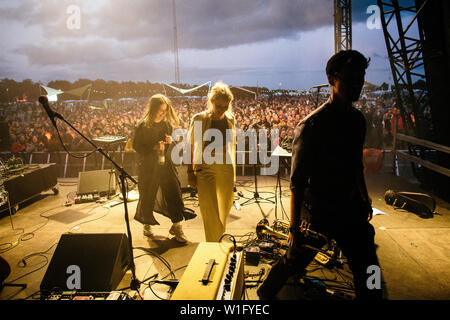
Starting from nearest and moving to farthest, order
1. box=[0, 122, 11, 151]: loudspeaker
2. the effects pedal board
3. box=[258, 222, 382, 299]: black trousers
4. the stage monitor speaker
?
box=[258, 222, 382, 299]: black trousers, the effects pedal board, the stage monitor speaker, box=[0, 122, 11, 151]: loudspeaker

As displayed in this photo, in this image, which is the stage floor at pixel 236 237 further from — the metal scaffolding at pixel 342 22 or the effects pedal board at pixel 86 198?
the metal scaffolding at pixel 342 22

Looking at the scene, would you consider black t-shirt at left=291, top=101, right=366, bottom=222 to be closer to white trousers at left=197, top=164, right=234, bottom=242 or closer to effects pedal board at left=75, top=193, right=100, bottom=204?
white trousers at left=197, top=164, right=234, bottom=242

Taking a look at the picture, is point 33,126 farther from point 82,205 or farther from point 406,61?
point 406,61

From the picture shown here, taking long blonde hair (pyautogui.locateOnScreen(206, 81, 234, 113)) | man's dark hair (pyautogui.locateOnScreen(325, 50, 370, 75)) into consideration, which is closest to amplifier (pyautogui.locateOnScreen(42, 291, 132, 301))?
long blonde hair (pyautogui.locateOnScreen(206, 81, 234, 113))

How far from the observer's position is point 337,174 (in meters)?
1.64

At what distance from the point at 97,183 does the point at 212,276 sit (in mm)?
4796

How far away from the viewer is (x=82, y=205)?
16.8 feet

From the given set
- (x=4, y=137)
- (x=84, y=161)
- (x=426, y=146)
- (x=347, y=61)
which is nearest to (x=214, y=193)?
(x=347, y=61)

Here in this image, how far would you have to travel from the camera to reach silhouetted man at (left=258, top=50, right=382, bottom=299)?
1547 mm

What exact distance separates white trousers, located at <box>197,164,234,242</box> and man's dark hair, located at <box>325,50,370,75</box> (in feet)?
4.77

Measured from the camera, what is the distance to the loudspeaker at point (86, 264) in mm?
2350

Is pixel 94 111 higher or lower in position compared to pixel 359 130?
higher
